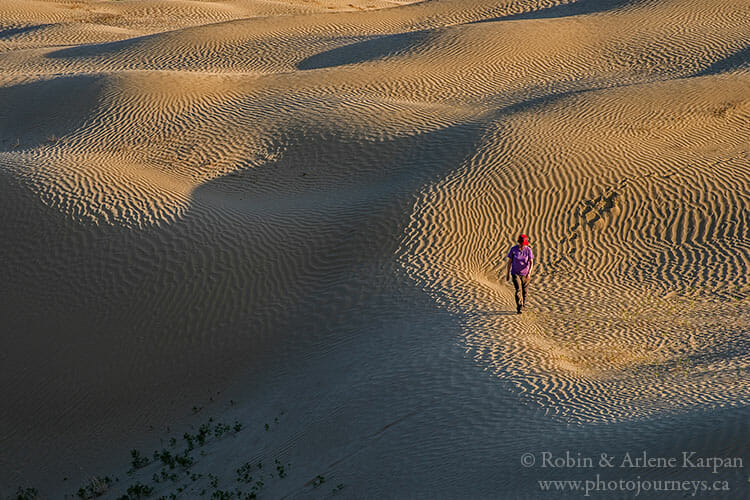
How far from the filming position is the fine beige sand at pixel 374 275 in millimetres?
8164

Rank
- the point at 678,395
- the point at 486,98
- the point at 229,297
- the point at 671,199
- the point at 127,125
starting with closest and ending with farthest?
the point at 678,395 < the point at 229,297 < the point at 671,199 < the point at 127,125 < the point at 486,98

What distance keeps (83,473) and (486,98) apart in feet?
46.1

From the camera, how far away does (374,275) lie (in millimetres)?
12219

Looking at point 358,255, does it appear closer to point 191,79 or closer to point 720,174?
point 720,174

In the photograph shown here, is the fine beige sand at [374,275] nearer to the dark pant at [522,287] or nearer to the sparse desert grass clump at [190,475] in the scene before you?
the sparse desert grass clump at [190,475]

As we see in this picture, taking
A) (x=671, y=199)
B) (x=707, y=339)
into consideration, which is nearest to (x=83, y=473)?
(x=707, y=339)

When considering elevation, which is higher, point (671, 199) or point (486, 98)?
point (486, 98)

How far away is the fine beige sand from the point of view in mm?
8164

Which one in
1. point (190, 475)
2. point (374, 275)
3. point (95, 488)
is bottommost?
point (95, 488)

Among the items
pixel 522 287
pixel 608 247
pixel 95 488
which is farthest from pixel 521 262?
pixel 95 488

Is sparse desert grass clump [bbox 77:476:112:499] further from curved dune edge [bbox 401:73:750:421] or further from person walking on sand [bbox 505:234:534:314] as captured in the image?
person walking on sand [bbox 505:234:534:314]

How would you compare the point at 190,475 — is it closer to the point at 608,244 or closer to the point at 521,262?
the point at 521,262

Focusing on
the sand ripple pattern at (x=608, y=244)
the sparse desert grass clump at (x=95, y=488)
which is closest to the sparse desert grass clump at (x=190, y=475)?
the sparse desert grass clump at (x=95, y=488)

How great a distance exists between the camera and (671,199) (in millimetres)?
14352
